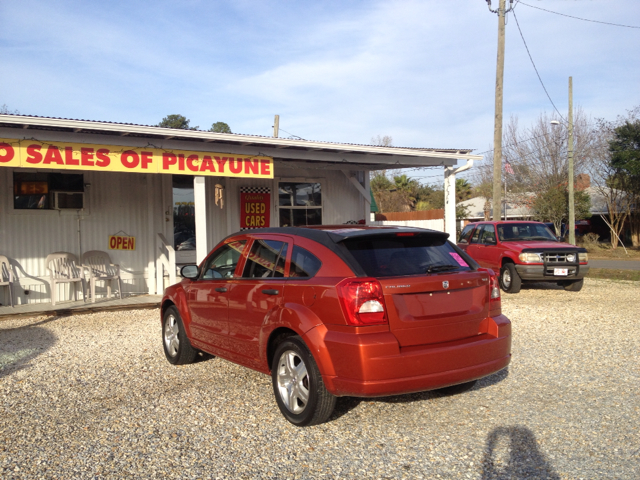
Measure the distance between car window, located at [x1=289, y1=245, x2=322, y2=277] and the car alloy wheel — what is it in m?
0.63

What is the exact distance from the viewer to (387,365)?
4.02 metres

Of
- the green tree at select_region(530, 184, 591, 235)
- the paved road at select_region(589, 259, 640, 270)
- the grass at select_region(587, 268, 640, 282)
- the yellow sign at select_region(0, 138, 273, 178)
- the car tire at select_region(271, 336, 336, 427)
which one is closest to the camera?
the car tire at select_region(271, 336, 336, 427)

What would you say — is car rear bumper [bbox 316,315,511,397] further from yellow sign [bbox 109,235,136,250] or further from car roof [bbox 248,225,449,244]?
yellow sign [bbox 109,235,136,250]

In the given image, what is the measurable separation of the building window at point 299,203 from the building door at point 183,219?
7.97ft

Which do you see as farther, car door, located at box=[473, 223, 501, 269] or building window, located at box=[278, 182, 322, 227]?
building window, located at box=[278, 182, 322, 227]

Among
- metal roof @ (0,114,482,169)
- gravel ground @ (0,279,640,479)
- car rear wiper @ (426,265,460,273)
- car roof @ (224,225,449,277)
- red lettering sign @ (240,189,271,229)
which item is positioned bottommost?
gravel ground @ (0,279,640,479)

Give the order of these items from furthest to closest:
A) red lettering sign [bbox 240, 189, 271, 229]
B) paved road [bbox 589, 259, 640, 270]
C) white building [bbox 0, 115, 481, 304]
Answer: paved road [bbox 589, 259, 640, 270] → red lettering sign [bbox 240, 189, 271, 229] → white building [bbox 0, 115, 481, 304]

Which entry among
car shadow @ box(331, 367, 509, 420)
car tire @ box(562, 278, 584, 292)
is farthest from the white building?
car shadow @ box(331, 367, 509, 420)

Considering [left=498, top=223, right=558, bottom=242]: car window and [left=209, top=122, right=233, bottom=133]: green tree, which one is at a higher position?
[left=209, top=122, right=233, bottom=133]: green tree

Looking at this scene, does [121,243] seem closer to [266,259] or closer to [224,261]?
[224,261]

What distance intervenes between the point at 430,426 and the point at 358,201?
1195 cm

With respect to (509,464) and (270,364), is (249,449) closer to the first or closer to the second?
(270,364)

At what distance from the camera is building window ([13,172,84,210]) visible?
1112cm

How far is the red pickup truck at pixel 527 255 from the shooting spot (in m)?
11.8
